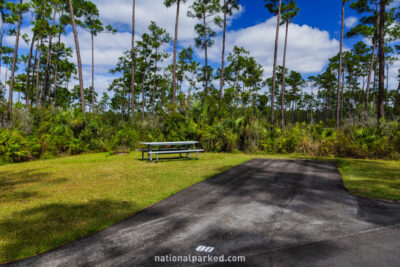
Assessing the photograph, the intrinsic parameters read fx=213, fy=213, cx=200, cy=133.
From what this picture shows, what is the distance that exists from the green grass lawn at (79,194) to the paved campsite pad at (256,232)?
313mm

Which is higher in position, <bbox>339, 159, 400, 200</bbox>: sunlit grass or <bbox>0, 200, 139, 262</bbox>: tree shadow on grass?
<bbox>339, 159, 400, 200</bbox>: sunlit grass

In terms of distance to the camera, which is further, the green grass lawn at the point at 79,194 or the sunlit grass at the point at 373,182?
the sunlit grass at the point at 373,182

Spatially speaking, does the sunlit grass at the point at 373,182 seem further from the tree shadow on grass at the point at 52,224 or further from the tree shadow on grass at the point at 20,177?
the tree shadow on grass at the point at 20,177

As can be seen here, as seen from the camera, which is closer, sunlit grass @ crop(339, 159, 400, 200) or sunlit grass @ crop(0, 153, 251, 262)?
sunlit grass @ crop(0, 153, 251, 262)

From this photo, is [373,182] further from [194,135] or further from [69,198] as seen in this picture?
[194,135]

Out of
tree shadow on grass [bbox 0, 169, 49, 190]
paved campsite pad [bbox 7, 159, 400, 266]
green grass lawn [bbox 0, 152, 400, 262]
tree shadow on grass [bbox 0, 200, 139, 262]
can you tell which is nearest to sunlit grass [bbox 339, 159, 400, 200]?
green grass lawn [bbox 0, 152, 400, 262]

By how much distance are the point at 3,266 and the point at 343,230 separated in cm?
377

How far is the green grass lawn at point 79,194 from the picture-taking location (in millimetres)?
2668

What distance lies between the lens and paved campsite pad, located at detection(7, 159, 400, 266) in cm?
213

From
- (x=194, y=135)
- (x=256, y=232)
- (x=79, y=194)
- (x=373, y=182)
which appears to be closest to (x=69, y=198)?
(x=79, y=194)

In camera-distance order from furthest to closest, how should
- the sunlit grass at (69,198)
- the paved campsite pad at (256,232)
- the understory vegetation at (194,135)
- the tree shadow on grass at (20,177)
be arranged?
the understory vegetation at (194,135)
the tree shadow on grass at (20,177)
the sunlit grass at (69,198)
the paved campsite pad at (256,232)

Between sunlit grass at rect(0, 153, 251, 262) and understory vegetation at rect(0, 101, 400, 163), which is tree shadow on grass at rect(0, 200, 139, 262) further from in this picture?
understory vegetation at rect(0, 101, 400, 163)

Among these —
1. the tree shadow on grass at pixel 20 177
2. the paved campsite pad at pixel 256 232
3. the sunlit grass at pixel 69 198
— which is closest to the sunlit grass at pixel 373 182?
the paved campsite pad at pixel 256 232

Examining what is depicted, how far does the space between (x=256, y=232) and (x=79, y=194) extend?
351 cm
